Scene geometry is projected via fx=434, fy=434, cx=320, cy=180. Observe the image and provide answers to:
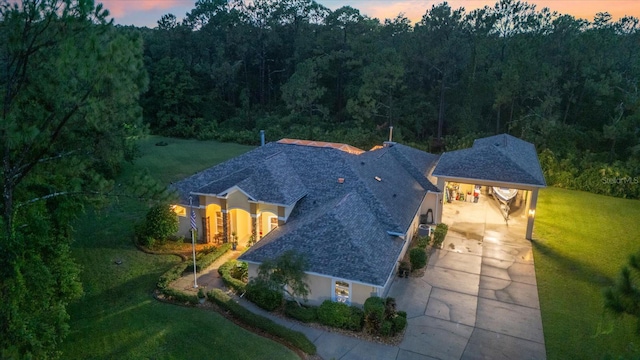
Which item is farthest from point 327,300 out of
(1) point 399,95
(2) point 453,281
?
(1) point 399,95

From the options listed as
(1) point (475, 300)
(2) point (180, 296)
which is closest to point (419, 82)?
(1) point (475, 300)

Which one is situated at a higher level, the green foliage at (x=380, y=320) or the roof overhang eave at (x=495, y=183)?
the roof overhang eave at (x=495, y=183)

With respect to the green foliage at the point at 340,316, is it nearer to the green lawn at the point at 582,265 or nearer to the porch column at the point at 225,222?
the green lawn at the point at 582,265

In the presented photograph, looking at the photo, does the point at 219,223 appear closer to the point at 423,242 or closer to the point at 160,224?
the point at 160,224

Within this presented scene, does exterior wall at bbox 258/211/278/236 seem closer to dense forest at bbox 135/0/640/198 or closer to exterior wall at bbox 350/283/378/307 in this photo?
exterior wall at bbox 350/283/378/307

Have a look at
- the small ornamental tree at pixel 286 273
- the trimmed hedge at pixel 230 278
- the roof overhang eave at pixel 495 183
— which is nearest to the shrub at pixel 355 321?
the small ornamental tree at pixel 286 273

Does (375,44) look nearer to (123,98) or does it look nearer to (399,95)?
(399,95)
